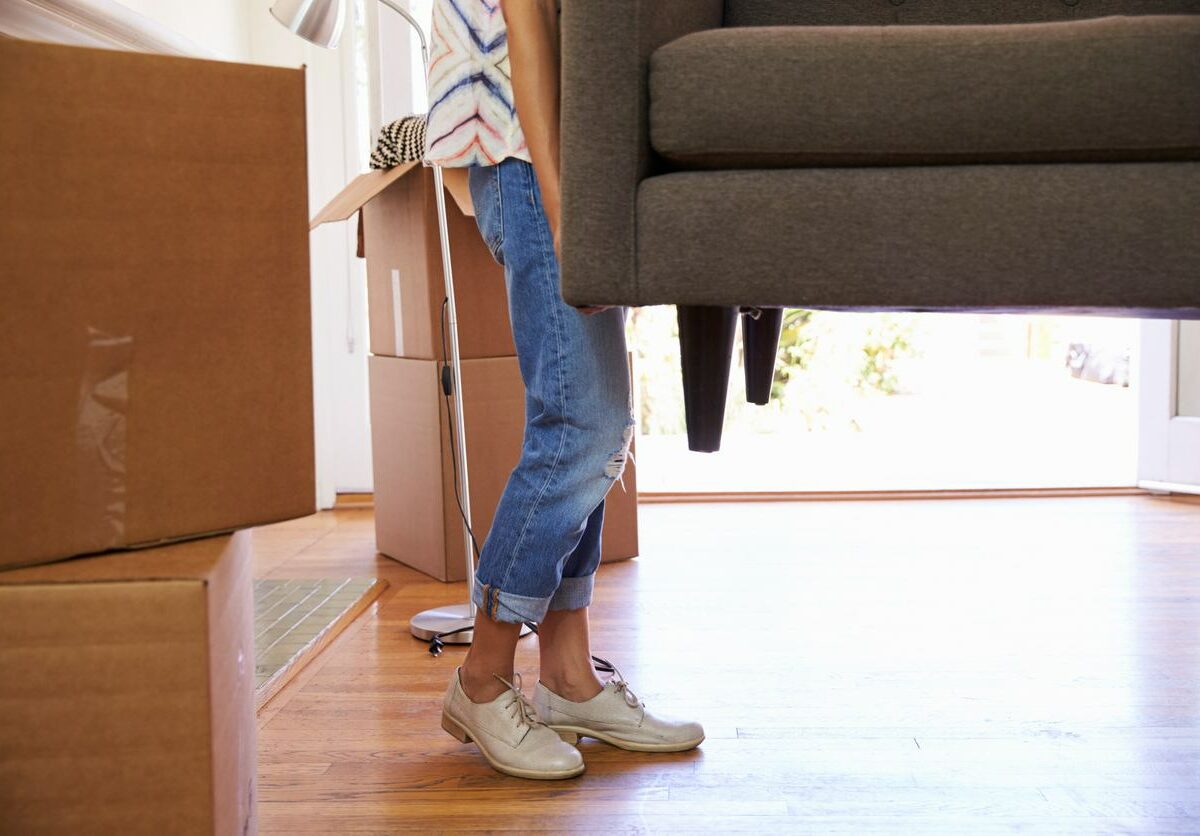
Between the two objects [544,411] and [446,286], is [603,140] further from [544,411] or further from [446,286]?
[446,286]

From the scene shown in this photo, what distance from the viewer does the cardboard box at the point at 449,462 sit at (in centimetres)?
218

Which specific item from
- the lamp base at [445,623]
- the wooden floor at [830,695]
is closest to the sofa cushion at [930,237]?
the wooden floor at [830,695]

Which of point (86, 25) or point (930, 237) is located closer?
point (930, 237)

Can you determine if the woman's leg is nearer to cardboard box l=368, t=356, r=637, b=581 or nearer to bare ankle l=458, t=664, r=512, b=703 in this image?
bare ankle l=458, t=664, r=512, b=703

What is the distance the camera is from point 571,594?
4.39 feet

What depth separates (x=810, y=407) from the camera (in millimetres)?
4113

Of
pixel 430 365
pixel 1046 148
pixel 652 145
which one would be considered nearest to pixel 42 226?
pixel 652 145

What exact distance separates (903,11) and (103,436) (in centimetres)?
94

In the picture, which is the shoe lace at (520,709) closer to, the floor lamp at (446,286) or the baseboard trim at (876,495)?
the floor lamp at (446,286)

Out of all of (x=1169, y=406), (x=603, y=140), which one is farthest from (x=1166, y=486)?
(x=603, y=140)

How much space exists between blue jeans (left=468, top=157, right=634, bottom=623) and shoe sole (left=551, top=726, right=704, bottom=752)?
18cm

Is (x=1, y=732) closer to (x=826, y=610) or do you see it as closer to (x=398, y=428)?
(x=826, y=610)

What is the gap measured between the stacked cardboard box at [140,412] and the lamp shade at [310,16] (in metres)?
1.03

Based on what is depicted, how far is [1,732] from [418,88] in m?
2.54
